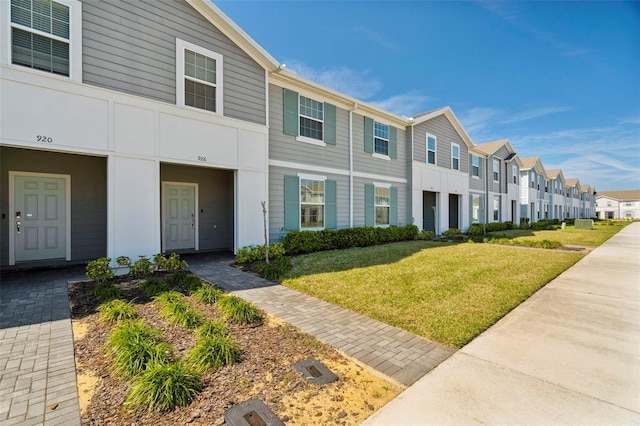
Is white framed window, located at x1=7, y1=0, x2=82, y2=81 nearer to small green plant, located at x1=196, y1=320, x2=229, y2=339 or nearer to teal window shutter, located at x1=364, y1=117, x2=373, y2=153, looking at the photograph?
small green plant, located at x1=196, y1=320, x2=229, y2=339

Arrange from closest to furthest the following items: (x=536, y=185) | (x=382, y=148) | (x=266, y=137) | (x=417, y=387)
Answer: (x=417, y=387) → (x=266, y=137) → (x=382, y=148) → (x=536, y=185)

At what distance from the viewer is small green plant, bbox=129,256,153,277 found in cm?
661

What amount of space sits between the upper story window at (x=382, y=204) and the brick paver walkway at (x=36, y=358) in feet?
37.1

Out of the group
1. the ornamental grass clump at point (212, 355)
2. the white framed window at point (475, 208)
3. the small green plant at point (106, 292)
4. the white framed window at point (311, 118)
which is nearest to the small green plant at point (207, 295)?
the small green plant at point (106, 292)

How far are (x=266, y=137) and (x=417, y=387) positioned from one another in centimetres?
823

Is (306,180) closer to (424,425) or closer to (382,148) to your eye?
(382,148)

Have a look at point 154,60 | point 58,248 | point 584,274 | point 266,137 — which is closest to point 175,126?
point 154,60

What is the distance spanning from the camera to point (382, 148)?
553 inches

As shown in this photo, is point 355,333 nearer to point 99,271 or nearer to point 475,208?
point 99,271

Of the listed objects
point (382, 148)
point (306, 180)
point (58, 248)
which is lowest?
point (58, 248)

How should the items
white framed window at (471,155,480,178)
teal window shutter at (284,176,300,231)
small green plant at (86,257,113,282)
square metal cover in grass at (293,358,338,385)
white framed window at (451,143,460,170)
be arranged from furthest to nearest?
1. white framed window at (471,155,480,178)
2. white framed window at (451,143,460,170)
3. teal window shutter at (284,176,300,231)
4. small green plant at (86,257,113,282)
5. square metal cover in grass at (293,358,338,385)

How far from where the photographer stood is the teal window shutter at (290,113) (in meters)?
10.2

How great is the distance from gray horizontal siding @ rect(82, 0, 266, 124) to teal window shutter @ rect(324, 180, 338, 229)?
4297mm

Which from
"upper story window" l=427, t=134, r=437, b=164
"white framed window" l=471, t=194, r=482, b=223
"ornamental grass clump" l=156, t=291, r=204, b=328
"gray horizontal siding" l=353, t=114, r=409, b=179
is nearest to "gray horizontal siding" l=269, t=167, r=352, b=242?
"gray horizontal siding" l=353, t=114, r=409, b=179
